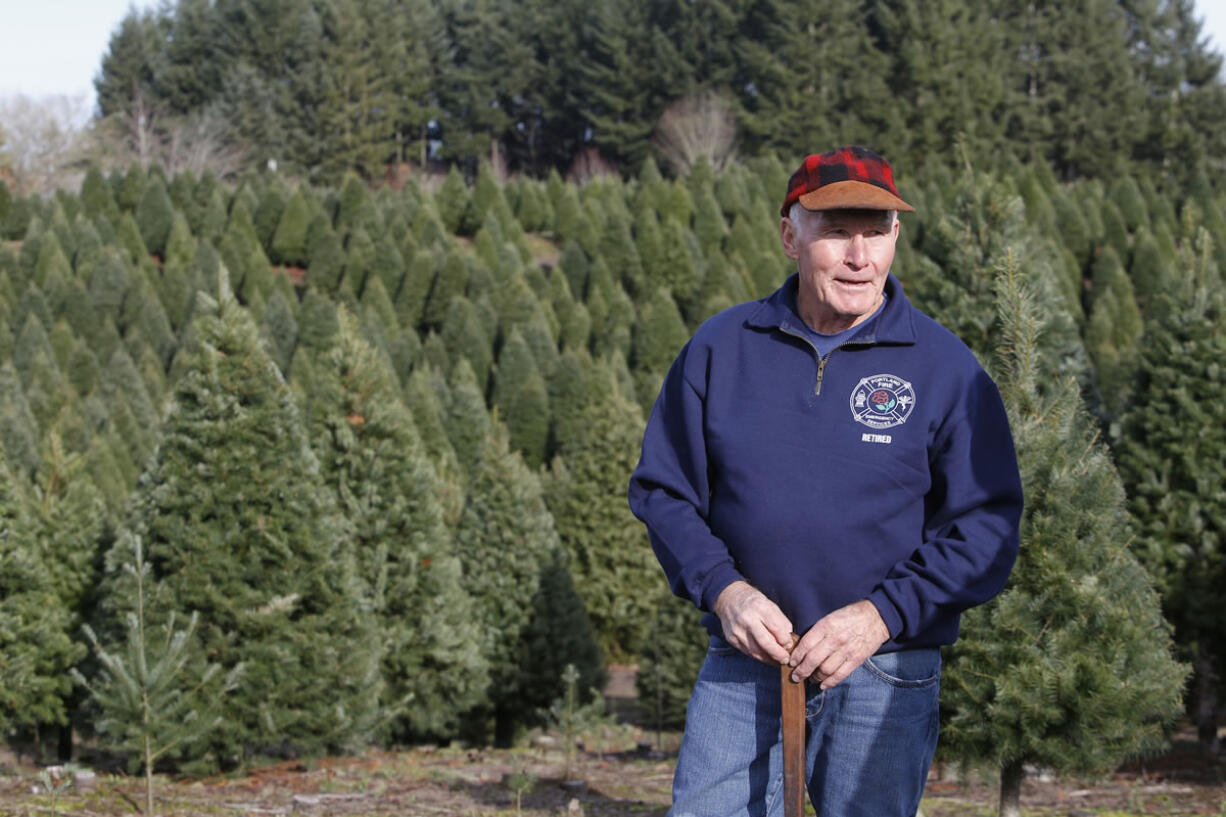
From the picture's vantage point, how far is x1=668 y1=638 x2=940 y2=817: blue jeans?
10.1 feet

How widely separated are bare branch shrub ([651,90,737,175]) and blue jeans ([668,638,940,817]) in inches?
1865

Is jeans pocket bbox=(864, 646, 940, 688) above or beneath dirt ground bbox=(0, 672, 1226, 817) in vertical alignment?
above

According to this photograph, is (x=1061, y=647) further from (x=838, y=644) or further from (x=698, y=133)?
(x=698, y=133)

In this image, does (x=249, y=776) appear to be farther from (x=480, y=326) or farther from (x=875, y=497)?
(x=480, y=326)

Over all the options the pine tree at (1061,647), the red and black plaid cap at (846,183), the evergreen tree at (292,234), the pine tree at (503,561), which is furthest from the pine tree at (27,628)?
the evergreen tree at (292,234)

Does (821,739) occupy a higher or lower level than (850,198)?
lower

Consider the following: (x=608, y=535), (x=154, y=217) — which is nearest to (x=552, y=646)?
(x=608, y=535)

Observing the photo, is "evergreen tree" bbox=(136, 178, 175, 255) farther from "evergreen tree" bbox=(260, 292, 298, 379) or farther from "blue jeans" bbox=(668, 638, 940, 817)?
"blue jeans" bbox=(668, 638, 940, 817)

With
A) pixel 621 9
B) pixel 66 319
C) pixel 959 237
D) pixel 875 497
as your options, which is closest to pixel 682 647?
pixel 959 237

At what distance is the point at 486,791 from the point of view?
23.8 ft

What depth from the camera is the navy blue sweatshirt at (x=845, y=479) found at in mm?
3037

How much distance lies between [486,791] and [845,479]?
4698mm

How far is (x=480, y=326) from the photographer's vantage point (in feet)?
88.3

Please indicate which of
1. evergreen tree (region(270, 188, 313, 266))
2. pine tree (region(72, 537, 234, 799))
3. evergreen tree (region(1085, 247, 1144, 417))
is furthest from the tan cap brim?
evergreen tree (region(270, 188, 313, 266))
